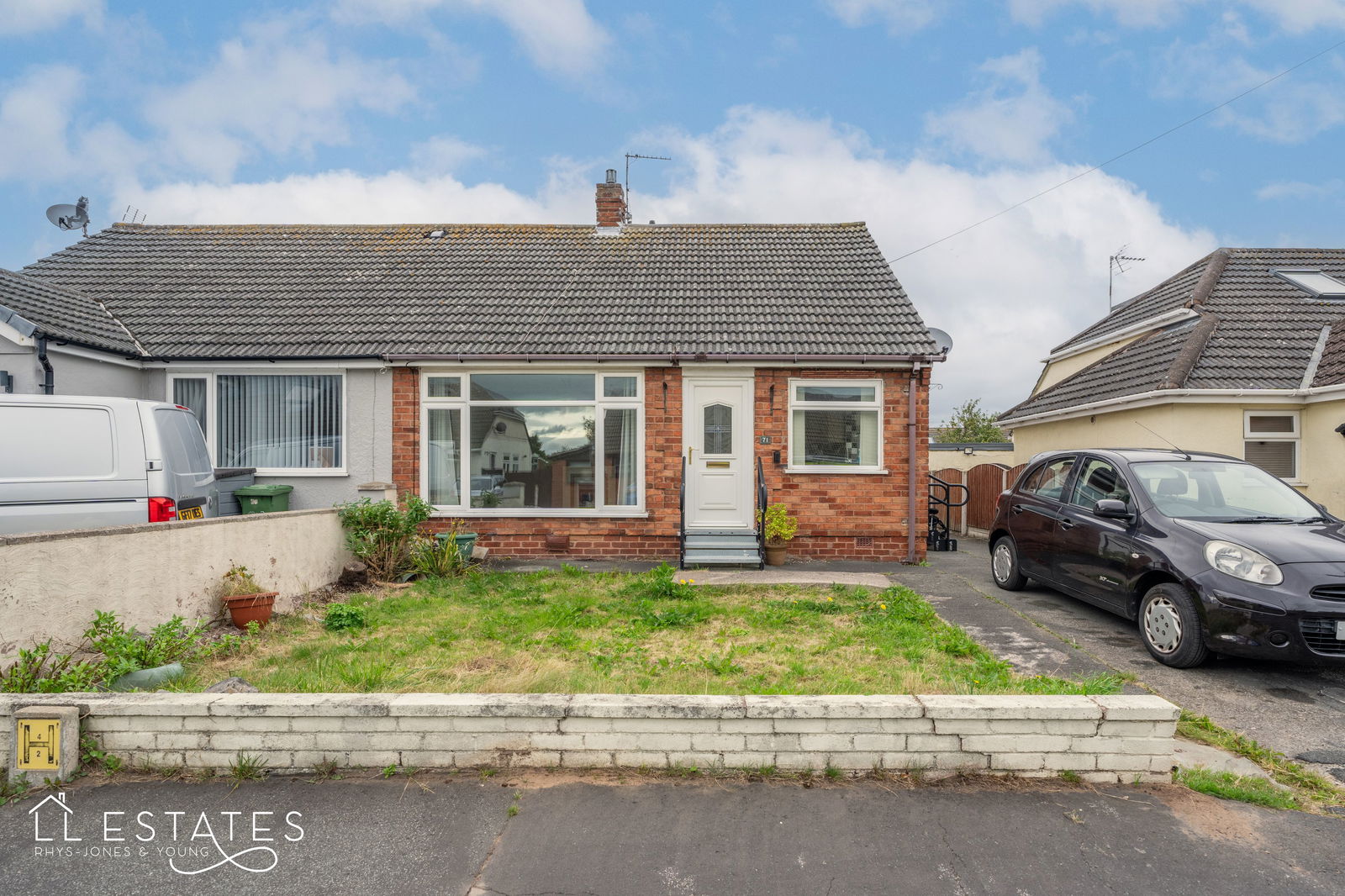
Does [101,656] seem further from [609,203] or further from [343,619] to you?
[609,203]

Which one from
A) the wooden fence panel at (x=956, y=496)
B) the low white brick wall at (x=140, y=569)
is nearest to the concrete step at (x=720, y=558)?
the low white brick wall at (x=140, y=569)

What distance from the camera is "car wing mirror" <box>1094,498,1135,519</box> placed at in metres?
5.98

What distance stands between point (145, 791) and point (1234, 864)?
456 cm

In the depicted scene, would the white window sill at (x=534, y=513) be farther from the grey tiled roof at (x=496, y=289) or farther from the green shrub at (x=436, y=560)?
the grey tiled roof at (x=496, y=289)

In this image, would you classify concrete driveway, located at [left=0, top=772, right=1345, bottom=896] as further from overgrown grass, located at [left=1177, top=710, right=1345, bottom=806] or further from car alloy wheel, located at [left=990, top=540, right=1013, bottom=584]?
car alloy wheel, located at [left=990, top=540, right=1013, bottom=584]

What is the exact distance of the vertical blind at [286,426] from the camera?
402 inches

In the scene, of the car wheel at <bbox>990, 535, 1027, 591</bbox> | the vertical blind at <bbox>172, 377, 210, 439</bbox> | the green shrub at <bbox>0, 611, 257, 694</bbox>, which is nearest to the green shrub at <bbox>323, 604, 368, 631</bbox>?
the green shrub at <bbox>0, 611, 257, 694</bbox>

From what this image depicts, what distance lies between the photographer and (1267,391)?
34.7 feet

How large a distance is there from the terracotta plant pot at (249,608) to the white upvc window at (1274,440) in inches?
506

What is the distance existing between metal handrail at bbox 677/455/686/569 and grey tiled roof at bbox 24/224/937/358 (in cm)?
176

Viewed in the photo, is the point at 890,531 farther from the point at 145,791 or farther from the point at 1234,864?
the point at 145,791

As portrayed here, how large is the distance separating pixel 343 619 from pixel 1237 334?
13.6 meters

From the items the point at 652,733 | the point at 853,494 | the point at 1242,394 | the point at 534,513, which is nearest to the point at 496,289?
the point at 534,513

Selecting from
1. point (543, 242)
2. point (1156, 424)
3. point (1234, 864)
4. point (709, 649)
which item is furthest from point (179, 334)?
point (1156, 424)
